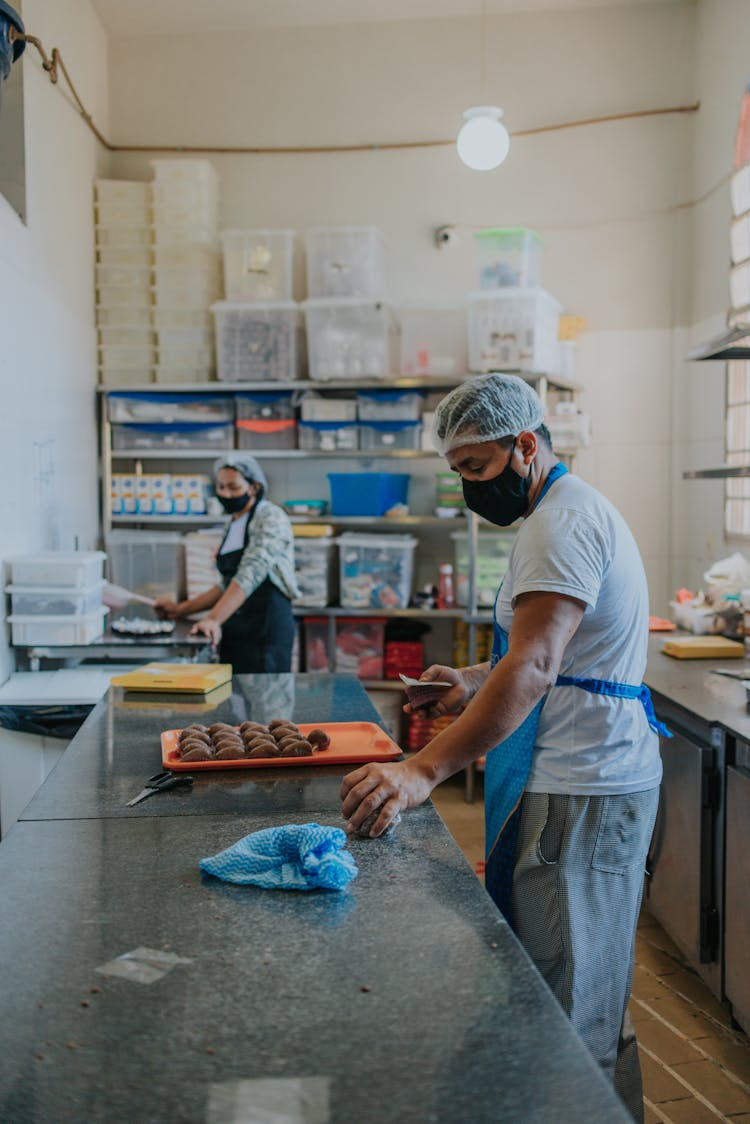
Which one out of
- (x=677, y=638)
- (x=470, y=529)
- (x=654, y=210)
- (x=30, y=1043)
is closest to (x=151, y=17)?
(x=654, y=210)

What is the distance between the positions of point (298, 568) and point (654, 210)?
9.36ft

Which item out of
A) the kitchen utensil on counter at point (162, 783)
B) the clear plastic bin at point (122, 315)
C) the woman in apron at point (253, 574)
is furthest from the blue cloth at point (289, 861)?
the clear plastic bin at point (122, 315)

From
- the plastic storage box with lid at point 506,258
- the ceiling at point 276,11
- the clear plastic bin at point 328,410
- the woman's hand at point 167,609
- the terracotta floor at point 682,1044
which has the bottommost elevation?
the terracotta floor at point 682,1044

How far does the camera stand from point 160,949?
1.32 metres

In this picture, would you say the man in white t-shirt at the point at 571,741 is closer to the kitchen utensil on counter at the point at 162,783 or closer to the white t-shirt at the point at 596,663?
the white t-shirt at the point at 596,663

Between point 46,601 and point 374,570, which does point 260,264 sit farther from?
point 46,601

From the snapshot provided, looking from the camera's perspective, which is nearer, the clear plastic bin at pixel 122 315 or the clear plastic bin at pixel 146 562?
the clear plastic bin at pixel 146 562

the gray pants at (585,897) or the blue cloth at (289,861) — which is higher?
the blue cloth at (289,861)

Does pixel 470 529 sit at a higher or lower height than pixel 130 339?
lower

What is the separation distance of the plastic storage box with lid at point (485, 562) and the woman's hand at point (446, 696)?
3.16 metres

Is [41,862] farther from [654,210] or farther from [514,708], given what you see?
[654,210]

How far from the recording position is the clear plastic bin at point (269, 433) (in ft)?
17.8

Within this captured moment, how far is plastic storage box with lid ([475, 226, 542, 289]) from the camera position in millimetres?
5191

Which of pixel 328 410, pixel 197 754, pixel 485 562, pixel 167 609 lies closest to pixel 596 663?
pixel 197 754
